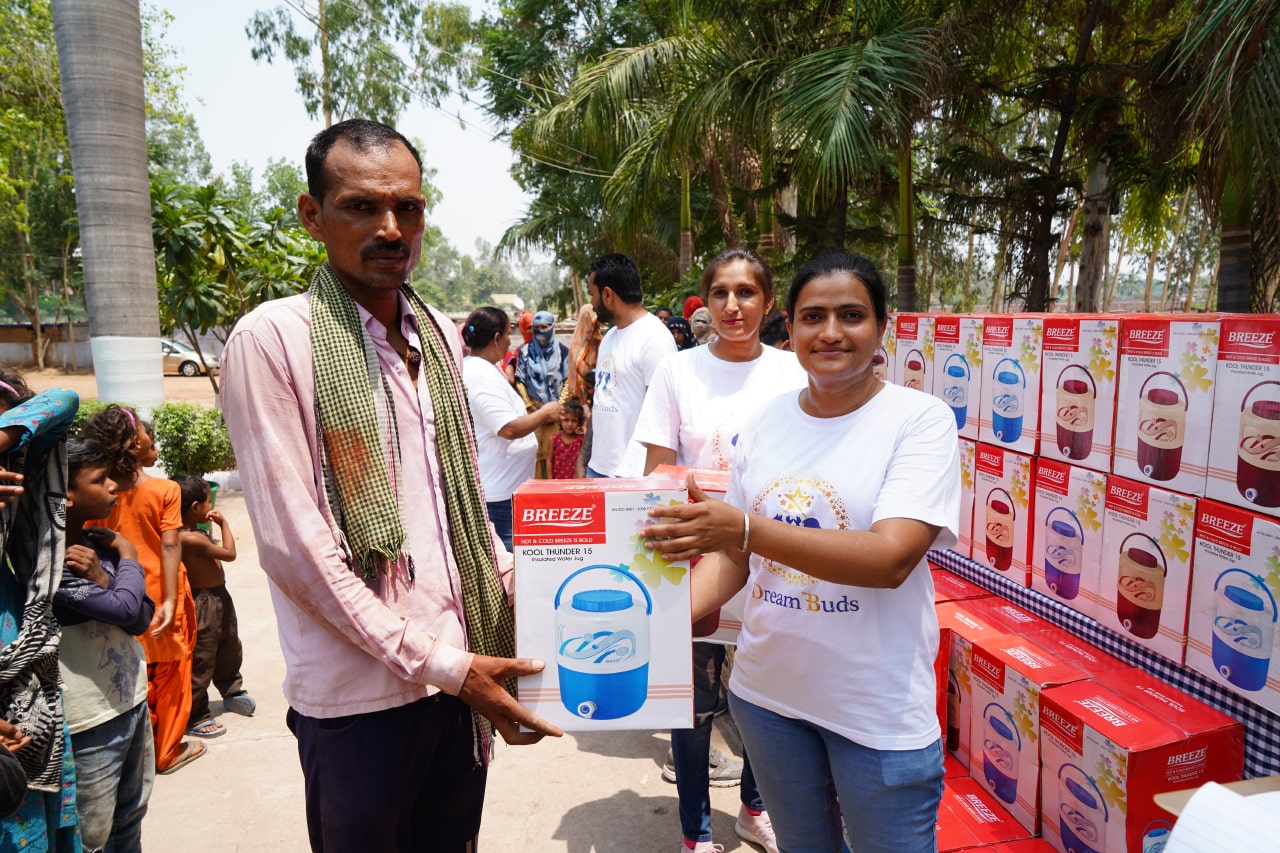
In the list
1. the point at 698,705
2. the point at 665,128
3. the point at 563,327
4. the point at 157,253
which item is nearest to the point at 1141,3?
the point at 665,128

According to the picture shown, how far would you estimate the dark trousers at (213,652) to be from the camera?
3.73m

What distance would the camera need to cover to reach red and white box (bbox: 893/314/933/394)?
127 inches

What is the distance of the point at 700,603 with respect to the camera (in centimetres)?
180

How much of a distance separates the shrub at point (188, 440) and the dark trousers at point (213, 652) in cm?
418

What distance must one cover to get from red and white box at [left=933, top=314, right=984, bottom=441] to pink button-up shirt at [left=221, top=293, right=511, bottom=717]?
218 cm

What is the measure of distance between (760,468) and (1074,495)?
4.46 ft

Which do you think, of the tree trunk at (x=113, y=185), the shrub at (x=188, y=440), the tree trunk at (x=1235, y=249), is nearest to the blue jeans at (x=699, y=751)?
the tree trunk at (x=1235, y=249)

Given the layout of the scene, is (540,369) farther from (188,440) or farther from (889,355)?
(188,440)

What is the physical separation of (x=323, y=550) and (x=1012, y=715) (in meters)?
2.23

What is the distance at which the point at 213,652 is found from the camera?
3779 millimetres

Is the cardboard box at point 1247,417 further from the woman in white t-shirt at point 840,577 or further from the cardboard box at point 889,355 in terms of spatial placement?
the cardboard box at point 889,355

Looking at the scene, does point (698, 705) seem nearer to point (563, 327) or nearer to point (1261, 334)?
point (1261, 334)

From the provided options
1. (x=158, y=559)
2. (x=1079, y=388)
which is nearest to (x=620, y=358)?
(x=1079, y=388)

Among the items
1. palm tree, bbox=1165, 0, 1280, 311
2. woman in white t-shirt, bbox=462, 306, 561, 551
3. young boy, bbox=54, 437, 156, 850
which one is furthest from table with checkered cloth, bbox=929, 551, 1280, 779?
young boy, bbox=54, 437, 156, 850
